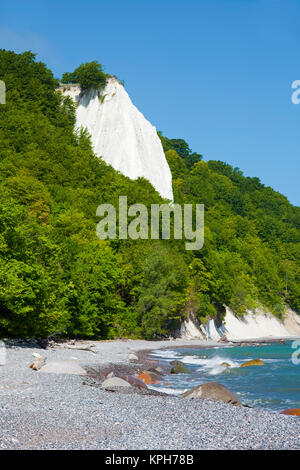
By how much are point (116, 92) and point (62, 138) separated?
1631cm

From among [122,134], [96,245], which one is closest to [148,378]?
[96,245]

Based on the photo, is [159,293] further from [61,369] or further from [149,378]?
[61,369]

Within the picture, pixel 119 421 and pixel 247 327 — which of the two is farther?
pixel 247 327

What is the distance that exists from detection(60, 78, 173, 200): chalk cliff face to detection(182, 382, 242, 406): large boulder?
5478cm

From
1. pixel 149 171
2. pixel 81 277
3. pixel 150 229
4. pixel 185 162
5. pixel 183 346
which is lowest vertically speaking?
pixel 183 346

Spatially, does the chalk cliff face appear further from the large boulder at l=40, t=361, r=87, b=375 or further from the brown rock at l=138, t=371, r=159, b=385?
the large boulder at l=40, t=361, r=87, b=375

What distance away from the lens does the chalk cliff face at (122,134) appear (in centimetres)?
6819

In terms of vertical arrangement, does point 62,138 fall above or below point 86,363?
above

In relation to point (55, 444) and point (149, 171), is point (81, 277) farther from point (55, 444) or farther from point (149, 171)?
point (149, 171)

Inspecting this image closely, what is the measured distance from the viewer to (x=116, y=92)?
7462cm

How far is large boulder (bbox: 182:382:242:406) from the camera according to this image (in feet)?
40.9

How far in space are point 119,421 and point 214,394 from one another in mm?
4845

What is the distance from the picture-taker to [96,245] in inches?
A: 1512

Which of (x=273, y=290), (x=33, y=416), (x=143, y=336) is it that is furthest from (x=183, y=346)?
(x=273, y=290)
